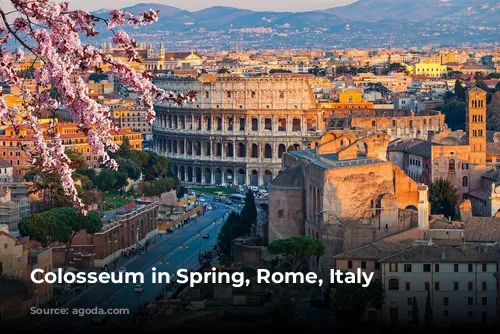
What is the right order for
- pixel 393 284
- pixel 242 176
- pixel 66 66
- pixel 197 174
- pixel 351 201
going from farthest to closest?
pixel 197 174
pixel 242 176
pixel 351 201
pixel 393 284
pixel 66 66

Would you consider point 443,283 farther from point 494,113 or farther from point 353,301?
point 494,113

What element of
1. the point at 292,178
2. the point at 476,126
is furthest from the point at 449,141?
the point at 292,178

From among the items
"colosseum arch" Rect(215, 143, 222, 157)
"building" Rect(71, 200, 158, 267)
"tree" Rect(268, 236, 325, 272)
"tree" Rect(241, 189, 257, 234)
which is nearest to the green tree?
"tree" Rect(241, 189, 257, 234)

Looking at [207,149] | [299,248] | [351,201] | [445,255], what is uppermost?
[351,201]

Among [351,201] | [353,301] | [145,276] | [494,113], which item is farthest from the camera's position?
[494,113]

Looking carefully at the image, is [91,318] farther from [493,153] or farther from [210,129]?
[210,129]

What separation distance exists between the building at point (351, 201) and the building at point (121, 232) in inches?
285

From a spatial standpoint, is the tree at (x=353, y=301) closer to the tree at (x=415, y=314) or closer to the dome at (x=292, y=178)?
the tree at (x=415, y=314)

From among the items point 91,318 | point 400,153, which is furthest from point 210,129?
point 91,318

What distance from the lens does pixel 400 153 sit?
64750 mm

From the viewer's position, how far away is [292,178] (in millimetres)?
48906

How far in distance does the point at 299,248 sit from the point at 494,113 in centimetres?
5590

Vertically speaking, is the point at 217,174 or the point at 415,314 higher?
the point at 415,314

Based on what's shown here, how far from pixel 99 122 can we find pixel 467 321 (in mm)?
23233
